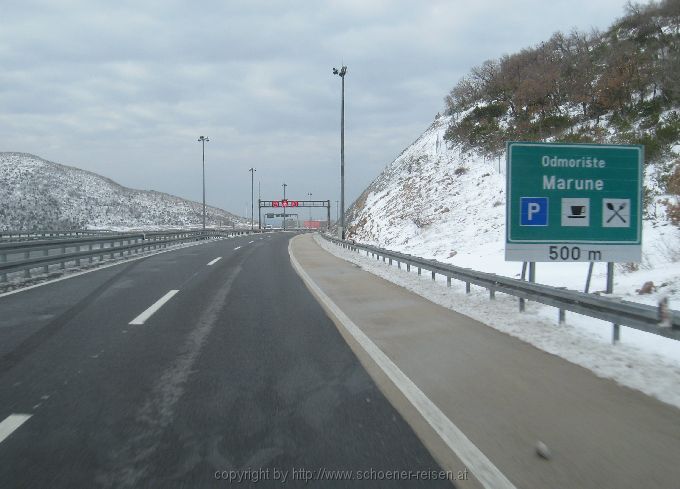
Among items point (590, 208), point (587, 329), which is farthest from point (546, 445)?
point (590, 208)

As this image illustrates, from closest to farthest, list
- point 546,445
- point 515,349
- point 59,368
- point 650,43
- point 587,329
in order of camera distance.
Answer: point 546,445 < point 59,368 < point 515,349 < point 587,329 < point 650,43

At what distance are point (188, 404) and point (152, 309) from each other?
212 inches

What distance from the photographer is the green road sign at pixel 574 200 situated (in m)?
10.0

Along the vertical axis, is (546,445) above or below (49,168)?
below

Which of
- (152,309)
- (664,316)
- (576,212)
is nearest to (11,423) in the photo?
(152,309)

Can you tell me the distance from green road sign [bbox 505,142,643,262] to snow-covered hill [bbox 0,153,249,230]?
203 feet

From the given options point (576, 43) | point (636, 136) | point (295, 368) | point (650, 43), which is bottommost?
point (295, 368)

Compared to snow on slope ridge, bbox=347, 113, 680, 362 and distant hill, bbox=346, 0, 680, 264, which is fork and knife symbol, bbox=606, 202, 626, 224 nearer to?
snow on slope ridge, bbox=347, 113, 680, 362

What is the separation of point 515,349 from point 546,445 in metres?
3.01

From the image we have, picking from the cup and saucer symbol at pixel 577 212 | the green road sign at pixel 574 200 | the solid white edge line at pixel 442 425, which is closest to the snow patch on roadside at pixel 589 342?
A: the green road sign at pixel 574 200

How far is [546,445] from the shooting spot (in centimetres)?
402

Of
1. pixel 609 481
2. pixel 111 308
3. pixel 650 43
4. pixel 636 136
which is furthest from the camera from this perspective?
pixel 650 43

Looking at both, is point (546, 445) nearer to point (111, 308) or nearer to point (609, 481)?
point (609, 481)

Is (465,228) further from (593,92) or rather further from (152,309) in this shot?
(152,309)
